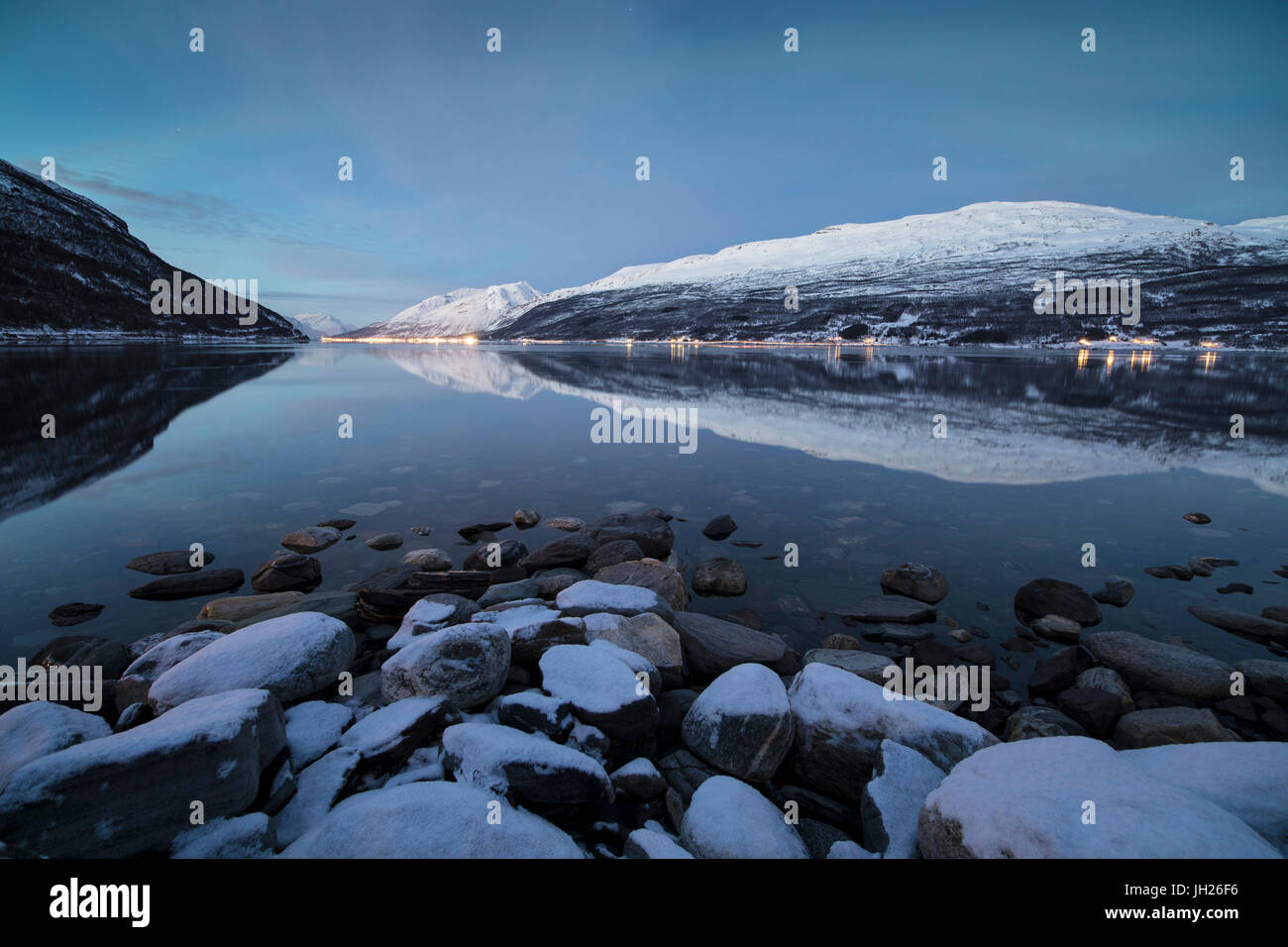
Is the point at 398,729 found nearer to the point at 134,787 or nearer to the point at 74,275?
the point at 134,787

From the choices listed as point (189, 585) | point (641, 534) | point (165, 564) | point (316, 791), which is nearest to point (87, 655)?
point (189, 585)

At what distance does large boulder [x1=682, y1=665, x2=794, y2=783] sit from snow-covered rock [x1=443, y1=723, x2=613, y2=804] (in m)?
1.12

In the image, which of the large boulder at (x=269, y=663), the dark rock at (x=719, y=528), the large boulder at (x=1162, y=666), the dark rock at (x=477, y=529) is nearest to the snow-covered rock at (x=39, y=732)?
the large boulder at (x=269, y=663)

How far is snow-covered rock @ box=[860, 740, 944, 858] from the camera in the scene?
12.5ft

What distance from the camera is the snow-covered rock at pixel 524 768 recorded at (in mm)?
3971

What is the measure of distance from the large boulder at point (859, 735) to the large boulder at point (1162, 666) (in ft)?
9.10

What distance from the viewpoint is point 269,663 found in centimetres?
507

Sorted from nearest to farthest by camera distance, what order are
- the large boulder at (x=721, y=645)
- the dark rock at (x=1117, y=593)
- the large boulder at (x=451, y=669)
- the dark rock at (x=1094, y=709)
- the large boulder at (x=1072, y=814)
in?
the large boulder at (x=1072, y=814) < the large boulder at (x=451, y=669) < the dark rock at (x=1094, y=709) < the large boulder at (x=721, y=645) < the dark rock at (x=1117, y=593)

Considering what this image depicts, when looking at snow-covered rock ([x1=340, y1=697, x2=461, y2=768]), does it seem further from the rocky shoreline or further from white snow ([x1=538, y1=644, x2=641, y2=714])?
white snow ([x1=538, y1=644, x2=641, y2=714])

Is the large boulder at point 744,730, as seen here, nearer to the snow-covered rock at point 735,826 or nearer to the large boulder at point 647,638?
the snow-covered rock at point 735,826

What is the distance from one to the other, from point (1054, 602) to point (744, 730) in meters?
5.42

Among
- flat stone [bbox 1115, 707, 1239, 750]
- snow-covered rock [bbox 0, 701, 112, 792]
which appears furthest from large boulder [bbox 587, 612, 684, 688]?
flat stone [bbox 1115, 707, 1239, 750]
